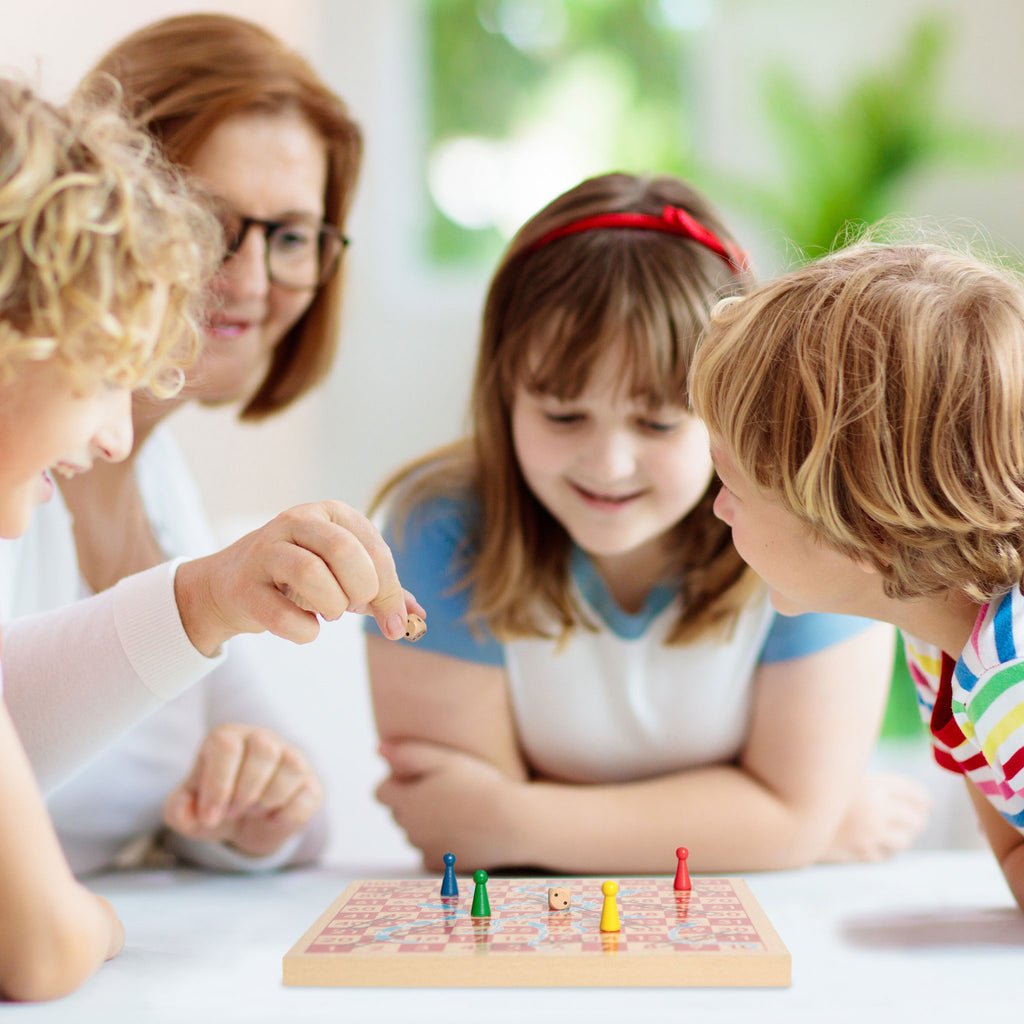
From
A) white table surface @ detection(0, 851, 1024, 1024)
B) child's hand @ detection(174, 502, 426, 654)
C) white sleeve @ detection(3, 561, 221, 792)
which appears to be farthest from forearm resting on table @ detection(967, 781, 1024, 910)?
white sleeve @ detection(3, 561, 221, 792)

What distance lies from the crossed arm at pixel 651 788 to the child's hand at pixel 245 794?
0.11 meters

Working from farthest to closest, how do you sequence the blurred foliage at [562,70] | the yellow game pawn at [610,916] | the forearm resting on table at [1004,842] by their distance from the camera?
the blurred foliage at [562,70] < the forearm resting on table at [1004,842] < the yellow game pawn at [610,916]

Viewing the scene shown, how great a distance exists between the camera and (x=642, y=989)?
65 centimetres

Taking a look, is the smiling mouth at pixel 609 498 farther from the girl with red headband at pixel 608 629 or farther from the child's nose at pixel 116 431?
the child's nose at pixel 116 431

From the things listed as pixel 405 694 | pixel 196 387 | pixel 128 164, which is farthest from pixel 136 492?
pixel 128 164

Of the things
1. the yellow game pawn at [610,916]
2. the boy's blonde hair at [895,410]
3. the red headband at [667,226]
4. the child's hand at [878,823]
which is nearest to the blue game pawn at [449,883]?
the yellow game pawn at [610,916]

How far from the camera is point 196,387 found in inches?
42.7

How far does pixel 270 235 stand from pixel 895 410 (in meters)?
0.63

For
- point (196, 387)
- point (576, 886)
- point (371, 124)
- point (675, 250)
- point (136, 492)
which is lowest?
point (576, 886)

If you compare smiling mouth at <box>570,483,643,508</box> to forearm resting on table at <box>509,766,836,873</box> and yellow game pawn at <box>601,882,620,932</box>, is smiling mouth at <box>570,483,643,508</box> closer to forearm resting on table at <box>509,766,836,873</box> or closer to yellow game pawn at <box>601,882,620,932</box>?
forearm resting on table at <box>509,766,836,873</box>

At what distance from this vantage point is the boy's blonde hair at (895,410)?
0.70m

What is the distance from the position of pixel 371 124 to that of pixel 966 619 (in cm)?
287

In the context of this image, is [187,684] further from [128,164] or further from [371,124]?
[371,124]

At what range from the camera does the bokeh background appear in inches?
121
